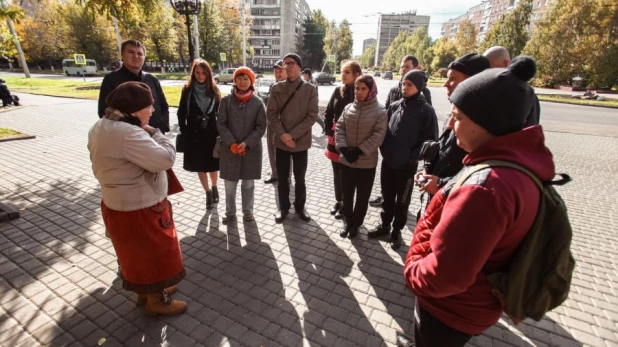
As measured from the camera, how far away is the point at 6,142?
26.2ft

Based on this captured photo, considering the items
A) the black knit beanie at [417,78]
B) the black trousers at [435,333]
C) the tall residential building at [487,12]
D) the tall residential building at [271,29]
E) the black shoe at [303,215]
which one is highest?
the tall residential building at [487,12]

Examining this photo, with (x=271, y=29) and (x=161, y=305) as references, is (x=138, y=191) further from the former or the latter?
(x=271, y=29)

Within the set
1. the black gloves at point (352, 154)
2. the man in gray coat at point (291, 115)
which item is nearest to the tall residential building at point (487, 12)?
the man in gray coat at point (291, 115)

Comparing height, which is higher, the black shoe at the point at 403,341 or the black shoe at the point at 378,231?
the black shoe at the point at 378,231

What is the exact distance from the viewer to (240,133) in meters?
4.04

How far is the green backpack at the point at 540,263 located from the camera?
3.92 feet

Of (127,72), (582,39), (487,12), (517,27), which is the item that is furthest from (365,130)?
(487,12)

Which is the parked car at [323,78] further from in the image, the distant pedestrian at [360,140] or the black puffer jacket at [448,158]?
the black puffer jacket at [448,158]

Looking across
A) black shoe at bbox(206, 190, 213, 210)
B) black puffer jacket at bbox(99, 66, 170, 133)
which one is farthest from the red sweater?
black shoe at bbox(206, 190, 213, 210)

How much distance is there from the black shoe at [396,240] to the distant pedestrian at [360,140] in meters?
0.47

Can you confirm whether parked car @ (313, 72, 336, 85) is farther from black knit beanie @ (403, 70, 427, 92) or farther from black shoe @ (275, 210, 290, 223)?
black knit beanie @ (403, 70, 427, 92)

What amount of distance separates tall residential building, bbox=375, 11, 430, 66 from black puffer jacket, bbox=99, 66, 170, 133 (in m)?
162

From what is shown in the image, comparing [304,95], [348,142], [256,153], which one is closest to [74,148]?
[256,153]

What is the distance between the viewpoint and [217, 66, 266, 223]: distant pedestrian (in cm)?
397
